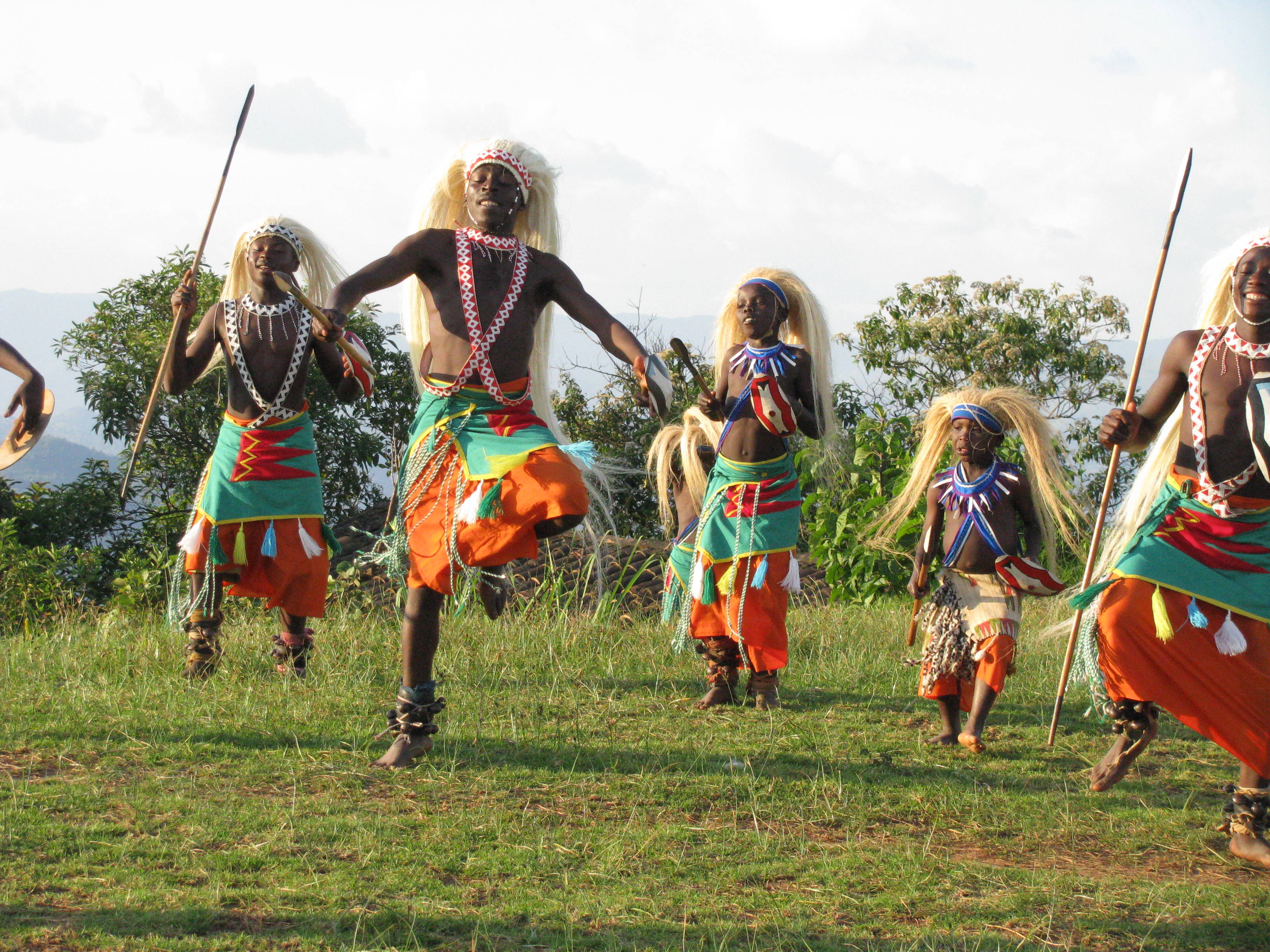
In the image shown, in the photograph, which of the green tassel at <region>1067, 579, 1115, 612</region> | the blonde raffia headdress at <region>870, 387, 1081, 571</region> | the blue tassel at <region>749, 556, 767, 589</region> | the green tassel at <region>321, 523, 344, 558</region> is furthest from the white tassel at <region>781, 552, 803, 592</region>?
the green tassel at <region>321, 523, 344, 558</region>

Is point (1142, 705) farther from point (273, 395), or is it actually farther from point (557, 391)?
point (557, 391)

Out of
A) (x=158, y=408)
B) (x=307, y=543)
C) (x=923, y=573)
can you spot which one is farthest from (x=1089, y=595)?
(x=158, y=408)

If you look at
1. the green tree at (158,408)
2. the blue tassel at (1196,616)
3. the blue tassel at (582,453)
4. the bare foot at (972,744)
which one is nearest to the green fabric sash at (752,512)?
the bare foot at (972,744)

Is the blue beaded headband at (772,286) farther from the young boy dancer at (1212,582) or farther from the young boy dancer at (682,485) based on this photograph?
the young boy dancer at (1212,582)

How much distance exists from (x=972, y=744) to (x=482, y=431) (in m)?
2.36

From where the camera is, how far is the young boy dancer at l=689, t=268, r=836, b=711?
5.72 metres

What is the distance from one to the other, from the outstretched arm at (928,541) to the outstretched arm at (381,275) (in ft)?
7.91

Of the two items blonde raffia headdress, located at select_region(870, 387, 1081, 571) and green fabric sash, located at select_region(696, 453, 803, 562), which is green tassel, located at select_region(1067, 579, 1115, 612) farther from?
green fabric sash, located at select_region(696, 453, 803, 562)

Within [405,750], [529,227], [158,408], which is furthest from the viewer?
[158,408]

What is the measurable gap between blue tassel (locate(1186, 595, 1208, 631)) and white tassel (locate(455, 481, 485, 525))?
7.62ft

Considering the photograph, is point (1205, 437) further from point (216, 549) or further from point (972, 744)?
point (216, 549)

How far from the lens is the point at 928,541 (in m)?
5.44

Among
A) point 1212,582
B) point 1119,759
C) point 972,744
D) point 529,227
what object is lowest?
point 972,744

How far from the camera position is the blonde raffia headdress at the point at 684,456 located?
6977 mm
